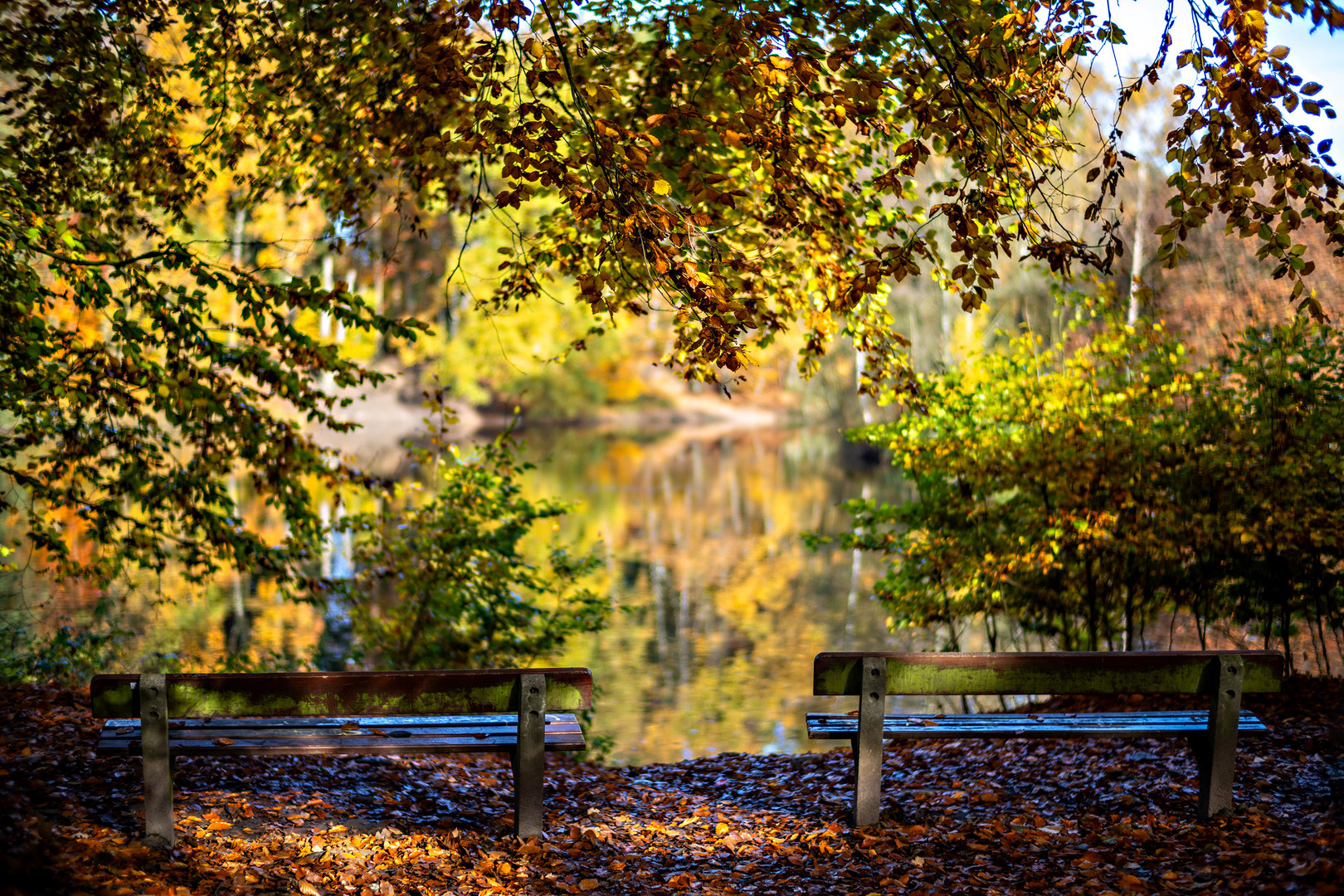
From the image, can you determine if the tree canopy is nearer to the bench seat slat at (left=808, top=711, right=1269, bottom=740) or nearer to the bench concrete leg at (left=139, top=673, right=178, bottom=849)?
the bench seat slat at (left=808, top=711, right=1269, bottom=740)

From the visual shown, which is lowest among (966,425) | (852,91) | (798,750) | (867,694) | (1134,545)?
(798,750)

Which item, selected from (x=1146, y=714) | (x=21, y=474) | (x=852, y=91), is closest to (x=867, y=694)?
(x=1146, y=714)

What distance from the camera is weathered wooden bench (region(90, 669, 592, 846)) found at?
411 cm

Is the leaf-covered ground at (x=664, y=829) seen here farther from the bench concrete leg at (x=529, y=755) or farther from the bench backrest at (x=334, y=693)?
the bench backrest at (x=334, y=693)

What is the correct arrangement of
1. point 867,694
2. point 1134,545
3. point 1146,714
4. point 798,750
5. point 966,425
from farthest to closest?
point 798,750
point 966,425
point 1134,545
point 1146,714
point 867,694

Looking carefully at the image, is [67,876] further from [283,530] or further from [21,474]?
[283,530]

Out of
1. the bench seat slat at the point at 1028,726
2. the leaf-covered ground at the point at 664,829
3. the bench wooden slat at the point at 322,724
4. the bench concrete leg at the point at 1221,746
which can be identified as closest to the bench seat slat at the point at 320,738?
the bench wooden slat at the point at 322,724

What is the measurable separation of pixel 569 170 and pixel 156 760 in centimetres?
318

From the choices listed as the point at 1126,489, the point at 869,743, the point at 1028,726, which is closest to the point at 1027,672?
the point at 1028,726

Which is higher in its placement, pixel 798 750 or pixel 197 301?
pixel 197 301

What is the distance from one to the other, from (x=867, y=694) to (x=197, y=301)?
424 centimetres

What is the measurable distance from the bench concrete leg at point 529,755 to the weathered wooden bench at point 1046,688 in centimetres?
120

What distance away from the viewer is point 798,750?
960cm

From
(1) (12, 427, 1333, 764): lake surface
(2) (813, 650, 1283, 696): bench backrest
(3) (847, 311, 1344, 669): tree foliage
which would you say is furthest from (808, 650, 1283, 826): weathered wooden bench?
(1) (12, 427, 1333, 764): lake surface
